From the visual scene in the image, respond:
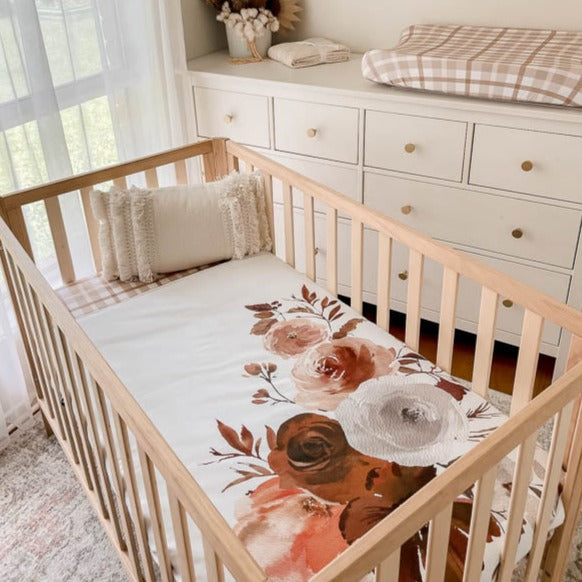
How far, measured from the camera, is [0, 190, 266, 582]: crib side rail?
95cm

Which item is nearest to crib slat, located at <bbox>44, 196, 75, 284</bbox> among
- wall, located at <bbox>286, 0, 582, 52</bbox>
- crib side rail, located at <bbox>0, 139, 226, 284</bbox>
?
crib side rail, located at <bbox>0, 139, 226, 284</bbox>

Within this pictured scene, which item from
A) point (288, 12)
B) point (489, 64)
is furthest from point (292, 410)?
point (288, 12)

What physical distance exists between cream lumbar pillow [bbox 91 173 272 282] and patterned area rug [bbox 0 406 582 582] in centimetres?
60

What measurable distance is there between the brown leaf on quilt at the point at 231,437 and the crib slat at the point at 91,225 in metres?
0.79

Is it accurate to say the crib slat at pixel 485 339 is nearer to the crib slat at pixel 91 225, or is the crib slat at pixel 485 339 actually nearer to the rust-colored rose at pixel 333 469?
the rust-colored rose at pixel 333 469

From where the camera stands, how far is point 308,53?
2461 mm

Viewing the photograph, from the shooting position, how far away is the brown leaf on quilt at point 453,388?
158 cm

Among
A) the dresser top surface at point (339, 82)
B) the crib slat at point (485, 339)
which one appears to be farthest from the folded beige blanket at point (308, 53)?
the crib slat at point (485, 339)

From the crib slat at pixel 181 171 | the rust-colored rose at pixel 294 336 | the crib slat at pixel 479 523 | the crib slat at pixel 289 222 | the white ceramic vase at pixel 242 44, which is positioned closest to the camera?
the crib slat at pixel 479 523

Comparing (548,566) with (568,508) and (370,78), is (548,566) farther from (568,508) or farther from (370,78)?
(370,78)

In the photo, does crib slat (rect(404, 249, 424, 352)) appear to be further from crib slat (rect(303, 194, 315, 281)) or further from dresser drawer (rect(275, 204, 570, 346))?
dresser drawer (rect(275, 204, 570, 346))

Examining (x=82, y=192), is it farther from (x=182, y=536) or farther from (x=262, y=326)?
(x=182, y=536)

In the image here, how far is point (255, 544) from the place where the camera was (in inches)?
49.6

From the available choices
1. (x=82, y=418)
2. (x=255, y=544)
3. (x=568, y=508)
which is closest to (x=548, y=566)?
(x=568, y=508)
